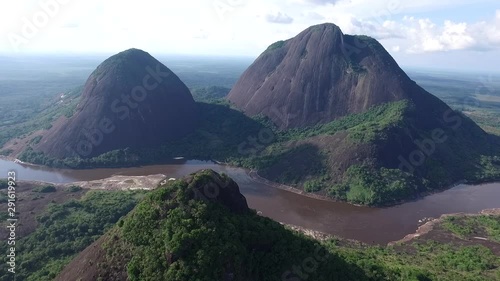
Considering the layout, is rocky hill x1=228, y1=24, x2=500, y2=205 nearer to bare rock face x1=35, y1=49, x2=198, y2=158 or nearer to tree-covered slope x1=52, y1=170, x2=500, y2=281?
bare rock face x1=35, y1=49, x2=198, y2=158

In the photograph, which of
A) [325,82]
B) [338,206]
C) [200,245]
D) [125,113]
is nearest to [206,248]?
[200,245]

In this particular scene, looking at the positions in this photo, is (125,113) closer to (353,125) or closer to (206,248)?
(353,125)

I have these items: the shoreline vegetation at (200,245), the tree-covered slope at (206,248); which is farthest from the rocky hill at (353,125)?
the tree-covered slope at (206,248)

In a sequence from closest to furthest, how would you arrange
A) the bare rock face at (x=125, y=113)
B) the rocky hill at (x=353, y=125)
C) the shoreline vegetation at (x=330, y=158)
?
the shoreline vegetation at (x=330, y=158) < the rocky hill at (x=353, y=125) < the bare rock face at (x=125, y=113)

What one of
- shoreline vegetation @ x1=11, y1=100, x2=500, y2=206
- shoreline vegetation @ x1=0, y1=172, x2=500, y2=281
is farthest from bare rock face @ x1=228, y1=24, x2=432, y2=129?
shoreline vegetation @ x1=0, y1=172, x2=500, y2=281

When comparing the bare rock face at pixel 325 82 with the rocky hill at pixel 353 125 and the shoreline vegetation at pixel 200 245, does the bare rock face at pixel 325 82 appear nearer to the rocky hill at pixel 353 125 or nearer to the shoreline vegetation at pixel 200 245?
the rocky hill at pixel 353 125

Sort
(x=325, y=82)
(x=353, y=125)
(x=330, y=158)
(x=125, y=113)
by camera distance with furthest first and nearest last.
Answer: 1. (x=325, y=82)
2. (x=125, y=113)
3. (x=353, y=125)
4. (x=330, y=158)
